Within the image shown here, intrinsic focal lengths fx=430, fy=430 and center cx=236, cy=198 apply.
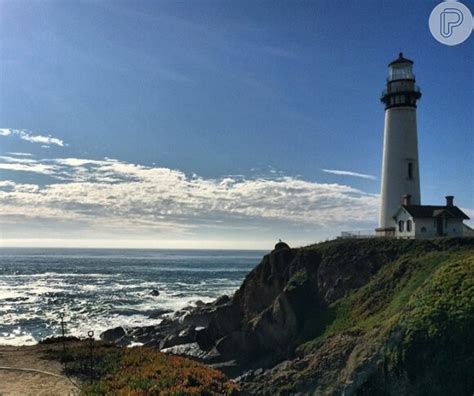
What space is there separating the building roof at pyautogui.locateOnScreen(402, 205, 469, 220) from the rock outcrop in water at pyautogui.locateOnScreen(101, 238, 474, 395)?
316 centimetres

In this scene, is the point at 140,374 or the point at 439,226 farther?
the point at 439,226

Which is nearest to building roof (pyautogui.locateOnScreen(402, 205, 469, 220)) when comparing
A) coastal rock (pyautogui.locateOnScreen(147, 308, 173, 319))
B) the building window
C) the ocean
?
the building window

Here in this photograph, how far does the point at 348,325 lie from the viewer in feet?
76.8

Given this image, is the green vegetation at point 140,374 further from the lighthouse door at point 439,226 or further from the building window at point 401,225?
the lighthouse door at point 439,226

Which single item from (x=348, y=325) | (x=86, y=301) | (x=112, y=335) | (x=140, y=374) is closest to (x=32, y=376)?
(x=140, y=374)

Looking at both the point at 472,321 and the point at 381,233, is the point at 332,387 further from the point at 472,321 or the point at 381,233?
the point at 381,233

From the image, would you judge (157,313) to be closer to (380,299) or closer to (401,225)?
(401,225)

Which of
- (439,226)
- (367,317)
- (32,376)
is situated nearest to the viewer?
(32,376)

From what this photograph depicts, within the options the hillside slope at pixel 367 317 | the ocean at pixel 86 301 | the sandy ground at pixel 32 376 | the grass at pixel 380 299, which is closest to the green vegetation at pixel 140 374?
the sandy ground at pixel 32 376

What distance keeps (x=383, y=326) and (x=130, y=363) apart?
36.8 ft

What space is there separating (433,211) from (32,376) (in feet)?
87.7

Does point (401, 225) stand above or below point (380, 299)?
above

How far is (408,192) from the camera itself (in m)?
32.9

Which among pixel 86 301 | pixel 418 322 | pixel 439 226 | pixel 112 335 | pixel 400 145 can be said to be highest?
pixel 400 145
